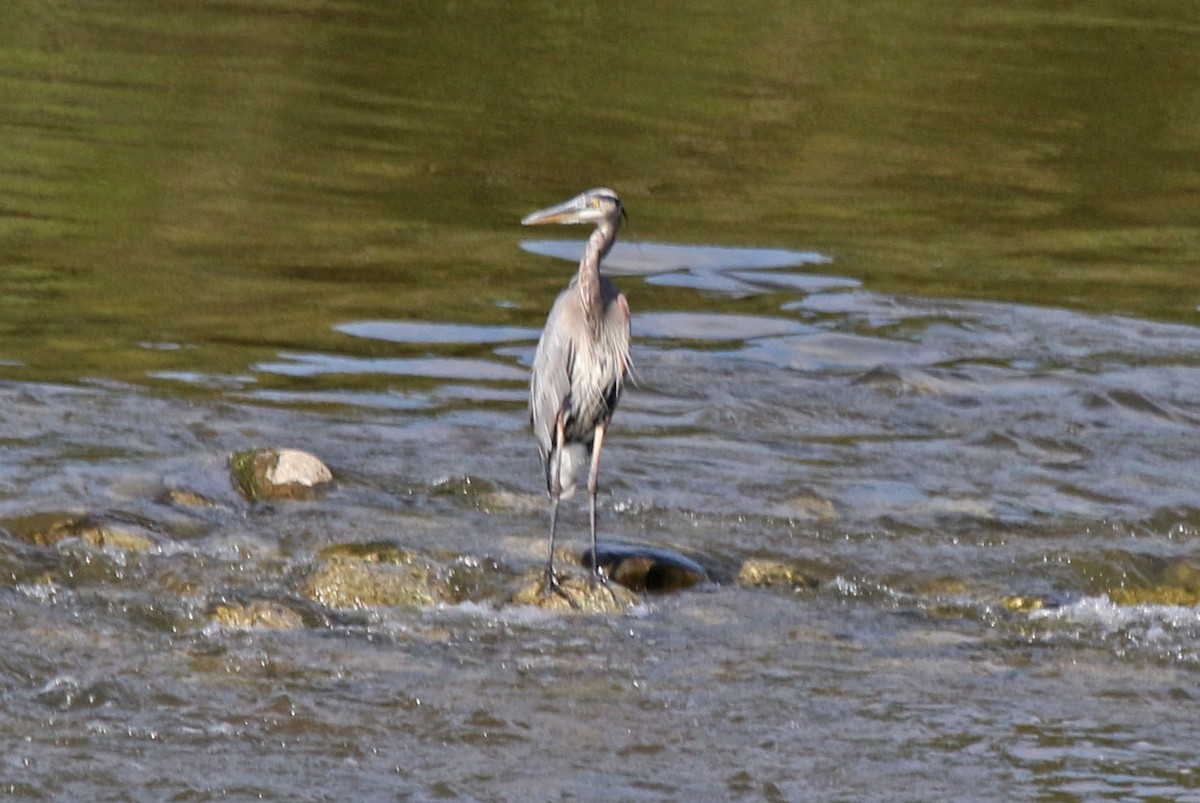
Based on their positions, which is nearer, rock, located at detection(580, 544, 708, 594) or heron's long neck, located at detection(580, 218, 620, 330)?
rock, located at detection(580, 544, 708, 594)

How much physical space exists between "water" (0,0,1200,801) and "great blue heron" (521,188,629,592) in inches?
13.7

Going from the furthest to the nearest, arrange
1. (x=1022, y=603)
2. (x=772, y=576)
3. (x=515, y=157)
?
1. (x=515, y=157)
2. (x=772, y=576)
3. (x=1022, y=603)

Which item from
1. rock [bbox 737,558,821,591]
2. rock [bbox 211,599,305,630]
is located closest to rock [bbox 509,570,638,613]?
rock [bbox 737,558,821,591]

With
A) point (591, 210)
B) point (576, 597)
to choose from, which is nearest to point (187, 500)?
point (576, 597)

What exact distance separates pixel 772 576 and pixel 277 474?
188 centimetres

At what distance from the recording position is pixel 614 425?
28.1ft

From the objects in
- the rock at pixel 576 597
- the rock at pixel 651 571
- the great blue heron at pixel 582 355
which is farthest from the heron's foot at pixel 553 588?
the great blue heron at pixel 582 355

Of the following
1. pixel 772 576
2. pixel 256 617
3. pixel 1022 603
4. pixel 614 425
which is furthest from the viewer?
pixel 614 425

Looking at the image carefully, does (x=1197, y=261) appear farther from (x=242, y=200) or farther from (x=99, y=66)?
(x=99, y=66)

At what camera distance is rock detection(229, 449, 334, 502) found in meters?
7.18

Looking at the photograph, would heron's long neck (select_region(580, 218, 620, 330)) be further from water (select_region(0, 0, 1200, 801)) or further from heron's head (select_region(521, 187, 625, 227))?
water (select_region(0, 0, 1200, 801))

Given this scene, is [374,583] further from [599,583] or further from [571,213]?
[571,213]

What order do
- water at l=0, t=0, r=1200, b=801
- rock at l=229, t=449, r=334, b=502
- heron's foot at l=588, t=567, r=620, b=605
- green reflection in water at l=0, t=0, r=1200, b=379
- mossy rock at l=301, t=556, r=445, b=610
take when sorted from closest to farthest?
water at l=0, t=0, r=1200, b=801 < mossy rock at l=301, t=556, r=445, b=610 < heron's foot at l=588, t=567, r=620, b=605 < rock at l=229, t=449, r=334, b=502 < green reflection in water at l=0, t=0, r=1200, b=379

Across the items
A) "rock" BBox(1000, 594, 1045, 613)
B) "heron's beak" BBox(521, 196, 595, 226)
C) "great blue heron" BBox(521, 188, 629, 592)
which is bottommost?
"rock" BBox(1000, 594, 1045, 613)
